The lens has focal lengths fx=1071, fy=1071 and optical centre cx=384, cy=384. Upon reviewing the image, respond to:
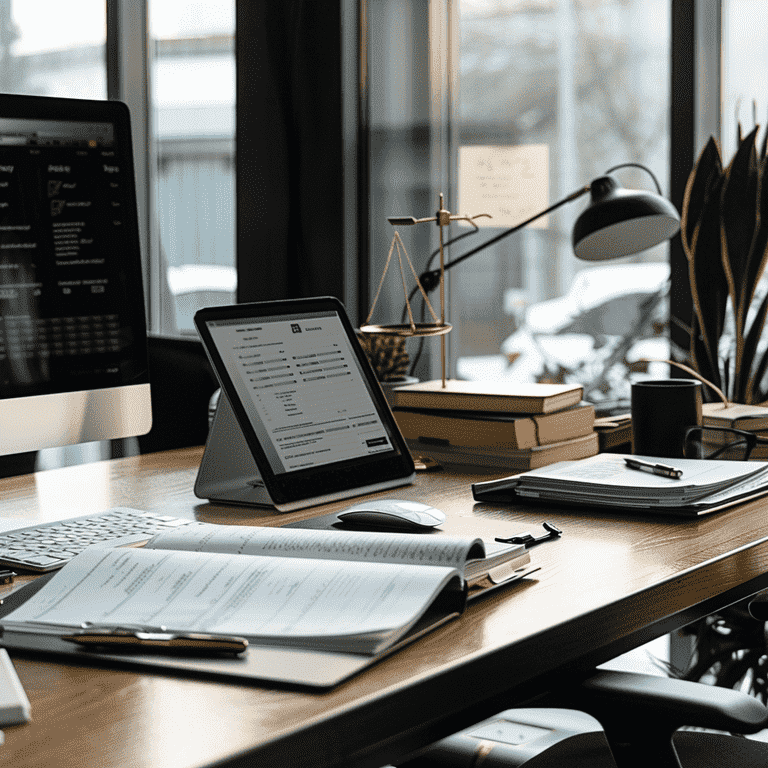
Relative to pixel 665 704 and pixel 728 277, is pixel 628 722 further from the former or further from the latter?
pixel 728 277

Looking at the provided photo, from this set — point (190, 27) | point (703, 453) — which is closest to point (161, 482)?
point (703, 453)

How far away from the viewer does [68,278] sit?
1271 mm

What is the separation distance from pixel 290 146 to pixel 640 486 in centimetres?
218

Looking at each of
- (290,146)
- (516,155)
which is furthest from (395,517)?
(290,146)

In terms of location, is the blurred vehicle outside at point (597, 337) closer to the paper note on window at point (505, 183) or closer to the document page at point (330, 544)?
the paper note on window at point (505, 183)

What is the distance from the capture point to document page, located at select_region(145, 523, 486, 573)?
91cm

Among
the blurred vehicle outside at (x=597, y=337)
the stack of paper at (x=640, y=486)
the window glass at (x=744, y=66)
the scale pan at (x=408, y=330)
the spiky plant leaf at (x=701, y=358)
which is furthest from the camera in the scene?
the blurred vehicle outside at (x=597, y=337)

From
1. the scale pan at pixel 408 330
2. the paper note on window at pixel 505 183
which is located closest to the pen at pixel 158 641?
the scale pan at pixel 408 330

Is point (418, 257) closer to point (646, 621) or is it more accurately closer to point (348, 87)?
point (348, 87)

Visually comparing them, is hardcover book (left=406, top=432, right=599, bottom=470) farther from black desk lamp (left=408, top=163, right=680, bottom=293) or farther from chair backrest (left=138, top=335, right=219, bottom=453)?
chair backrest (left=138, top=335, right=219, bottom=453)

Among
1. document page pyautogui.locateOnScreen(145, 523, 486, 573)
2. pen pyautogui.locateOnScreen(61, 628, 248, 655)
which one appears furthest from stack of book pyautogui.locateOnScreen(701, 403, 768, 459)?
pen pyautogui.locateOnScreen(61, 628, 248, 655)

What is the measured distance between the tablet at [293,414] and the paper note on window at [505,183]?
1646mm

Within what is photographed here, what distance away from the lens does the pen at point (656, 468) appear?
132 centimetres

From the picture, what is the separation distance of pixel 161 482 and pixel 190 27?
288 centimetres
